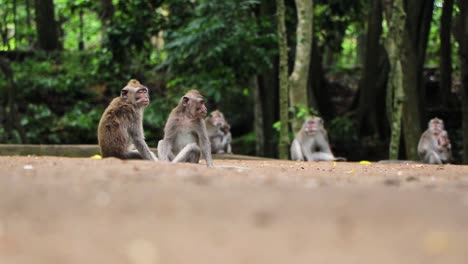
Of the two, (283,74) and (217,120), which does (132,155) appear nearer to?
(283,74)

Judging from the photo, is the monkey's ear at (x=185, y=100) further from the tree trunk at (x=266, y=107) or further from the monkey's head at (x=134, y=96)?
the tree trunk at (x=266, y=107)

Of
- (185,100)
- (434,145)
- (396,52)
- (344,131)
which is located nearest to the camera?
(185,100)

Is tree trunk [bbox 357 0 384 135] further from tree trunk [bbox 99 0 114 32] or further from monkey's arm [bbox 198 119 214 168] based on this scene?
monkey's arm [bbox 198 119 214 168]

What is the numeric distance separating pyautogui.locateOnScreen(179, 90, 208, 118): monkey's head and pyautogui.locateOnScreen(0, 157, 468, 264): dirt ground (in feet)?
14.6

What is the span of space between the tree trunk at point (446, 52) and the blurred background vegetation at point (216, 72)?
8 cm

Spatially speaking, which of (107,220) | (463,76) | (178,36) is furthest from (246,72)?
(107,220)

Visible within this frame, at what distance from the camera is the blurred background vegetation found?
16.1 metres

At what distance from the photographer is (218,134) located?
16438 mm

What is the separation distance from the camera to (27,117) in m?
21.8

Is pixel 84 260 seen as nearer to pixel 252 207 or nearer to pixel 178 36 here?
pixel 252 207

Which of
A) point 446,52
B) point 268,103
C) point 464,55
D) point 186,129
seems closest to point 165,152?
point 186,129

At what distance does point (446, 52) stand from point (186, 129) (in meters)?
12.0

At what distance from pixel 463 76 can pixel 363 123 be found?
5974mm

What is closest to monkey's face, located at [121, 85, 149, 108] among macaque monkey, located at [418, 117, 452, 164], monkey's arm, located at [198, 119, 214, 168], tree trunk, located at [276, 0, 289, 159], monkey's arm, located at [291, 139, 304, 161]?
monkey's arm, located at [198, 119, 214, 168]
